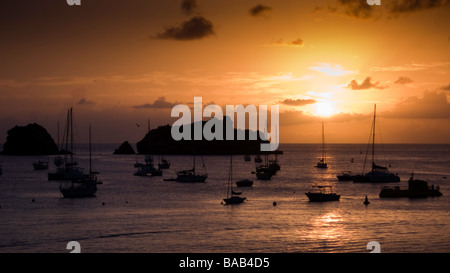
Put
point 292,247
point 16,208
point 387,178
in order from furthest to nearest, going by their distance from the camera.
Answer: point 387,178 → point 16,208 → point 292,247

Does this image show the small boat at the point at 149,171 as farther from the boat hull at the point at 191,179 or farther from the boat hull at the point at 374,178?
the boat hull at the point at 374,178

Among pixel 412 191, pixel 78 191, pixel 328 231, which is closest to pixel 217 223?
pixel 328 231

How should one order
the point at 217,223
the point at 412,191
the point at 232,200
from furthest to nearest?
the point at 412,191
the point at 232,200
the point at 217,223

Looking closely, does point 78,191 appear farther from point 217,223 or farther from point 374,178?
point 374,178

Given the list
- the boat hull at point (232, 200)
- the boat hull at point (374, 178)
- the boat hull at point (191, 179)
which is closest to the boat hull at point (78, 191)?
the boat hull at point (232, 200)

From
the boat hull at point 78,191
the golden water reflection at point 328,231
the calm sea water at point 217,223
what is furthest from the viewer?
the boat hull at point 78,191

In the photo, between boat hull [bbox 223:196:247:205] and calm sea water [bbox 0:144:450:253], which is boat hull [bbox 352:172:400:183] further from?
boat hull [bbox 223:196:247:205]

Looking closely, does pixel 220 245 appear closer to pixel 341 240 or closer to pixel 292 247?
pixel 292 247

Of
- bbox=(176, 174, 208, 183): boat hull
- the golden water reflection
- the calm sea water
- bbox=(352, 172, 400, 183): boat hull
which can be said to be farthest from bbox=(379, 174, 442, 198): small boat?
bbox=(176, 174, 208, 183): boat hull
